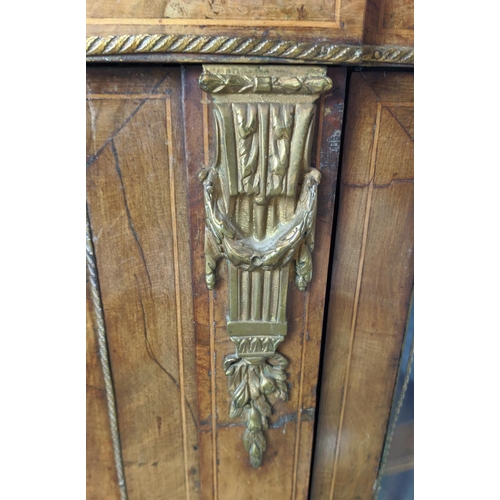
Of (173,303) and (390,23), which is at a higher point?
(390,23)

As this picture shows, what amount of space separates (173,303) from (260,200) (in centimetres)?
22

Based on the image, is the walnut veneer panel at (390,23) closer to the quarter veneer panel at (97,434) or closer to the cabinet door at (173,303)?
the cabinet door at (173,303)

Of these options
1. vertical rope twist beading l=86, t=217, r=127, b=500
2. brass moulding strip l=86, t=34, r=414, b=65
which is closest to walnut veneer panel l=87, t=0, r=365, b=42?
brass moulding strip l=86, t=34, r=414, b=65

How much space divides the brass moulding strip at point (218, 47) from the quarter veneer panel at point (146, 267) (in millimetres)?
50

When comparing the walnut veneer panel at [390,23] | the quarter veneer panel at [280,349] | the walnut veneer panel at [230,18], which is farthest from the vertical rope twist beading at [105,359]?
the walnut veneer panel at [390,23]

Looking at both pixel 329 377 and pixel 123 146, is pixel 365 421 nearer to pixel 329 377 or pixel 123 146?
pixel 329 377

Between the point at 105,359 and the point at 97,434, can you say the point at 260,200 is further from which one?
the point at 97,434

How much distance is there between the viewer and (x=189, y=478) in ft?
2.62

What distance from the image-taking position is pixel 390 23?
55cm

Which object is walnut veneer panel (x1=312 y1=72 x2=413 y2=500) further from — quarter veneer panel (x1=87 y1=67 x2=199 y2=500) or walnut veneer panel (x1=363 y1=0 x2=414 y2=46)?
quarter veneer panel (x1=87 y1=67 x2=199 y2=500)

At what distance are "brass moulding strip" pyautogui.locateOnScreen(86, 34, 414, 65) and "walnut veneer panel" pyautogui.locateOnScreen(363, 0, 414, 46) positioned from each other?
45 millimetres

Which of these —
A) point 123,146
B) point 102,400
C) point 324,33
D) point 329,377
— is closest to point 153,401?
point 102,400

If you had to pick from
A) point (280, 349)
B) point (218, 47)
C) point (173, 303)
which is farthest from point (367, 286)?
point (218, 47)

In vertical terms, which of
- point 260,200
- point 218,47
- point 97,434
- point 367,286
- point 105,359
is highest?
point 218,47
